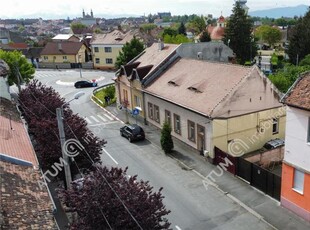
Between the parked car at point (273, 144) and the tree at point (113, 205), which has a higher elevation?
the tree at point (113, 205)

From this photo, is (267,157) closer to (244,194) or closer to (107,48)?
(244,194)

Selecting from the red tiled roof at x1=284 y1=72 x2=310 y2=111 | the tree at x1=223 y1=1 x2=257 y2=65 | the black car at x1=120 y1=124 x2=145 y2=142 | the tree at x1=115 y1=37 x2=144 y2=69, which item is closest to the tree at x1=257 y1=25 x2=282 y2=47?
the tree at x1=223 y1=1 x2=257 y2=65

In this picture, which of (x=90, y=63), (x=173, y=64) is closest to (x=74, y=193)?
(x=173, y=64)

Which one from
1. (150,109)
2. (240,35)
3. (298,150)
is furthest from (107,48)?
(298,150)

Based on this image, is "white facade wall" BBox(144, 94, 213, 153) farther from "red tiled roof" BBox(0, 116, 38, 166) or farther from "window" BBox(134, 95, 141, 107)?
"red tiled roof" BBox(0, 116, 38, 166)

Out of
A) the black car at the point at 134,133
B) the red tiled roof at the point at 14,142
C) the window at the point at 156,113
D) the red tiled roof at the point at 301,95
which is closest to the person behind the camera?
the red tiled roof at the point at 301,95

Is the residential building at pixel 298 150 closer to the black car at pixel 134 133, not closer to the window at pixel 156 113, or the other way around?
the black car at pixel 134 133

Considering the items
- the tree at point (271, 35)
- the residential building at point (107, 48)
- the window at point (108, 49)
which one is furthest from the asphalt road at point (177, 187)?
the tree at point (271, 35)
